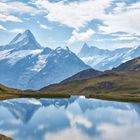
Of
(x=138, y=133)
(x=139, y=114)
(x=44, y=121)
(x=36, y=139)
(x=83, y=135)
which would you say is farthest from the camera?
(x=139, y=114)

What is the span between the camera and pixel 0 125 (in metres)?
127

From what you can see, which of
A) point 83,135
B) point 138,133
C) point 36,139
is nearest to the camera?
point 36,139

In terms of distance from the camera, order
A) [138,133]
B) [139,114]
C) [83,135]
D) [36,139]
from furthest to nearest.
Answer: [139,114], [138,133], [83,135], [36,139]

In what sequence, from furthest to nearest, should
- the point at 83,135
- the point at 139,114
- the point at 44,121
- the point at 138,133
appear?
the point at 139,114 < the point at 44,121 < the point at 138,133 < the point at 83,135

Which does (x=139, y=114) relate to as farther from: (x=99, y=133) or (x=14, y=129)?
(x=14, y=129)

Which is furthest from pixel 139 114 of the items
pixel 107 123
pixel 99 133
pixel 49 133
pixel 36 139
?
pixel 36 139

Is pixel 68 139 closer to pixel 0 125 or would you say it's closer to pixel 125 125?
pixel 0 125

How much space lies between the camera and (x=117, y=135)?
378 ft

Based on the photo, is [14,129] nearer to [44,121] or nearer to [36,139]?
[36,139]

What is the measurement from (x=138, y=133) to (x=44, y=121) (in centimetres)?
4123

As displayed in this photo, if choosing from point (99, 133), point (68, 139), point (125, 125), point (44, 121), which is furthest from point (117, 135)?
point (44, 121)

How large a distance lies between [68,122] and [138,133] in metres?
33.7

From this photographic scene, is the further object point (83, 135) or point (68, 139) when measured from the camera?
point (83, 135)

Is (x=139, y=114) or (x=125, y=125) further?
(x=139, y=114)
